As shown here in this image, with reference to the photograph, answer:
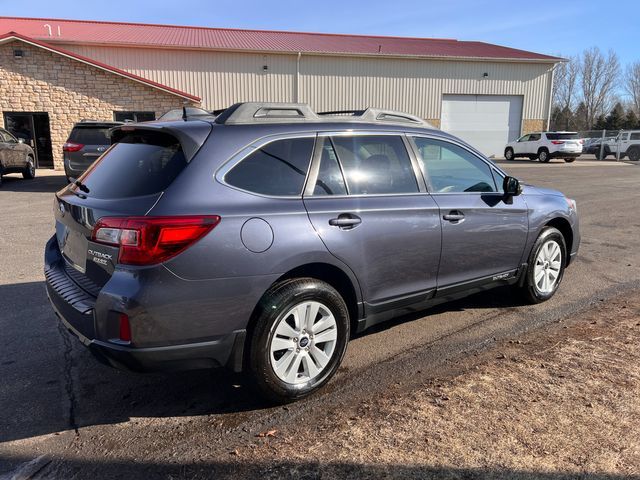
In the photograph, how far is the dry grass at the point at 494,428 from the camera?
2674 millimetres

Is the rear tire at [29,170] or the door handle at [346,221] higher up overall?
the door handle at [346,221]

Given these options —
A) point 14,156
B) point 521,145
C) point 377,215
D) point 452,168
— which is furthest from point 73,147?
point 521,145

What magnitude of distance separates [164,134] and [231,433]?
6.15ft

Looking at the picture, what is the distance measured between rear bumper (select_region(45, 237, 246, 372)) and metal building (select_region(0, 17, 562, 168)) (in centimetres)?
2101

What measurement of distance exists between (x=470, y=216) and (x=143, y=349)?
108 inches

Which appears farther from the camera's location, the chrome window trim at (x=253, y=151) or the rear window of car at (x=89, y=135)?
the rear window of car at (x=89, y=135)

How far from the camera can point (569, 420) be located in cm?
311

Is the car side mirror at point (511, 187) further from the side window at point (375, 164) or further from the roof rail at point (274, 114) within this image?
the roof rail at point (274, 114)

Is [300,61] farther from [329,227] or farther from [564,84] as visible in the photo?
[564,84]

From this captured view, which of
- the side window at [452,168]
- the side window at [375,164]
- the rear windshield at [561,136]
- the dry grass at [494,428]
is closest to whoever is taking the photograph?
the dry grass at [494,428]

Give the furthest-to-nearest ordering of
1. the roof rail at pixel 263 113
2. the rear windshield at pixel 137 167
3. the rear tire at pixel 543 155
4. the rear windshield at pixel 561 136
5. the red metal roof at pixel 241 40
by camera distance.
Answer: the rear tire at pixel 543 155, the rear windshield at pixel 561 136, the red metal roof at pixel 241 40, the roof rail at pixel 263 113, the rear windshield at pixel 137 167

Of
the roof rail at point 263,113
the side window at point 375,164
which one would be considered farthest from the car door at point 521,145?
the roof rail at point 263,113

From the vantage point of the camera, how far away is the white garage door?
3262cm

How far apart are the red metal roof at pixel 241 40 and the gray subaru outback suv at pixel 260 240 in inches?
1021
